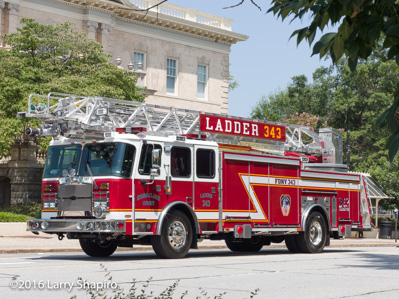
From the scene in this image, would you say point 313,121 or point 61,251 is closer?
point 61,251

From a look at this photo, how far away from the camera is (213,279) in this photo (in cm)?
1226

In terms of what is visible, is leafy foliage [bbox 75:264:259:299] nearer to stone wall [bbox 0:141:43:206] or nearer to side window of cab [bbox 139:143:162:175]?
side window of cab [bbox 139:143:162:175]

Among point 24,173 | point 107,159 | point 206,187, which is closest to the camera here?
point 107,159

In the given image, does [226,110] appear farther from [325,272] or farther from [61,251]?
[325,272]

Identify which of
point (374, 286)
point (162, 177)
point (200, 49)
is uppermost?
point (200, 49)

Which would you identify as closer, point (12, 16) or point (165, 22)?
point (12, 16)

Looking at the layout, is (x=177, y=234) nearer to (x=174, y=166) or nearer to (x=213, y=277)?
(x=174, y=166)

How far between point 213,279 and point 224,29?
39.3 meters

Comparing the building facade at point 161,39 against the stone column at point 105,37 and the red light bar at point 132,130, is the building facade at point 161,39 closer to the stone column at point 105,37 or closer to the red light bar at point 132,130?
the stone column at point 105,37

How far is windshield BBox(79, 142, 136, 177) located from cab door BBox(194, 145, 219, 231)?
2035 mm

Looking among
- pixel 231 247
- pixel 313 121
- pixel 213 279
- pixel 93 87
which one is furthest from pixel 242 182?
pixel 313 121

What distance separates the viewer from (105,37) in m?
43.5

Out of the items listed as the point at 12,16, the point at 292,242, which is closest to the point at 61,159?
the point at 292,242

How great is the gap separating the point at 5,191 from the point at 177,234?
23.2 meters
